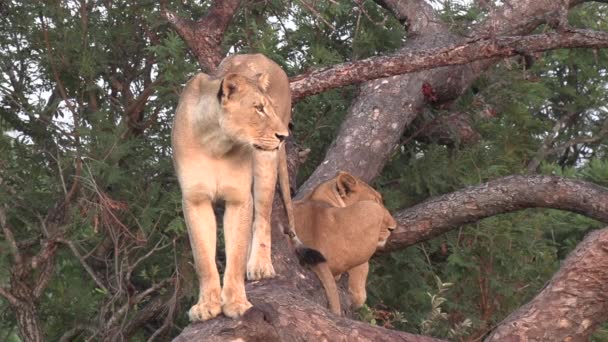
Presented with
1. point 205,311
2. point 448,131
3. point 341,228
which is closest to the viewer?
point 205,311

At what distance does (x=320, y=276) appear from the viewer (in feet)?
21.0

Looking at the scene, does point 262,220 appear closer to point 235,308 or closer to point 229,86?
point 235,308

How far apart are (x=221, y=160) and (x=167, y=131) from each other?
13.1 ft

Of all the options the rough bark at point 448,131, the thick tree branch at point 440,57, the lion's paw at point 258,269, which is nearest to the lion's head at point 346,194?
the thick tree branch at point 440,57

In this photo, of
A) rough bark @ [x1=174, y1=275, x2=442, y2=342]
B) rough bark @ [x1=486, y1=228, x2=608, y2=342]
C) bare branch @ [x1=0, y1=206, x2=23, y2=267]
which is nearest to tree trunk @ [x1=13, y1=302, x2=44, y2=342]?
bare branch @ [x1=0, y1=206, x2=23, y2=267]

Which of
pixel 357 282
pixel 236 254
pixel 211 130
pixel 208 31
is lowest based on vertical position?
pixel 357 282

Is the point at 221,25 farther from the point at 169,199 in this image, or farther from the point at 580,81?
the point at 580,81

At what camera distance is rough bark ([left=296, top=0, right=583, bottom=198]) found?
7.85m

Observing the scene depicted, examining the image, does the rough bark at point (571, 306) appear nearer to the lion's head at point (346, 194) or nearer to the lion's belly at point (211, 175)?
the lion's belly at point (211, 175)

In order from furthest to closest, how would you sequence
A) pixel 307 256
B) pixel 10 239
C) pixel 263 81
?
pixel 10 239 < pixel 307 256 < pixel 263 81

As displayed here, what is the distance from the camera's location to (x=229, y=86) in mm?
→ 4793

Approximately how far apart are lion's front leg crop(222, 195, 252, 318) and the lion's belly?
6cm

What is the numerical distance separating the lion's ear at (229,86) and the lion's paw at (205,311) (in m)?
0.83

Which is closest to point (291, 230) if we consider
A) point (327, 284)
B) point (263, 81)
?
point (327, 284)
